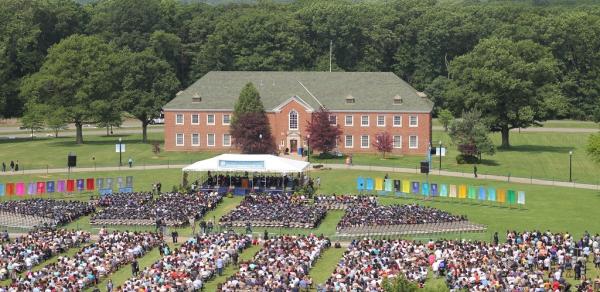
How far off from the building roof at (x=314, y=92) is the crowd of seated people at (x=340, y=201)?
107ft

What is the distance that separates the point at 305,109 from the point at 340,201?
33.5 metres

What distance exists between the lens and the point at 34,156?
111938mm

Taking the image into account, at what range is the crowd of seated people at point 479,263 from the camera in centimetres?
5269

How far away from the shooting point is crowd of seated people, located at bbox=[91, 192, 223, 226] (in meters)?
74.6

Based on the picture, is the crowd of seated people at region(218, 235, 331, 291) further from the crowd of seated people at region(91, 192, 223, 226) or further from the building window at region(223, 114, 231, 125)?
the building window at region(223, 114, 231, 125)

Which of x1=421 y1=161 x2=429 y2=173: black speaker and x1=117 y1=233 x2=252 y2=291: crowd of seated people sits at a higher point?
x1=421 y1=161 x2=429 y2=173: black speaker

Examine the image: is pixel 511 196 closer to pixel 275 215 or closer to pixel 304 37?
pixel 275 215

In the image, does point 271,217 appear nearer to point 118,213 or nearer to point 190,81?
point 118,213

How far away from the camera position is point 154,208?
76750mm

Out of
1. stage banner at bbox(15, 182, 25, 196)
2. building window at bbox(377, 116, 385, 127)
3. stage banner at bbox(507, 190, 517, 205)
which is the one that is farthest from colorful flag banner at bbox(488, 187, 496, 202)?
stage banner at bbox(15, 182, 25, 196)

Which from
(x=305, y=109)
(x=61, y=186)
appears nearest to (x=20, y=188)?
(x=61, y=186)

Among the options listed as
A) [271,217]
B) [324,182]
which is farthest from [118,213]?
[324,182]

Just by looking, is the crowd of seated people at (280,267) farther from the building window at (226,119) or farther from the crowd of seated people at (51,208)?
the building window at (226,119)

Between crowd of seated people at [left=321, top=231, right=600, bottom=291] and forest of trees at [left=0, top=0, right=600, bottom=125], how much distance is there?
7527 centimetres
